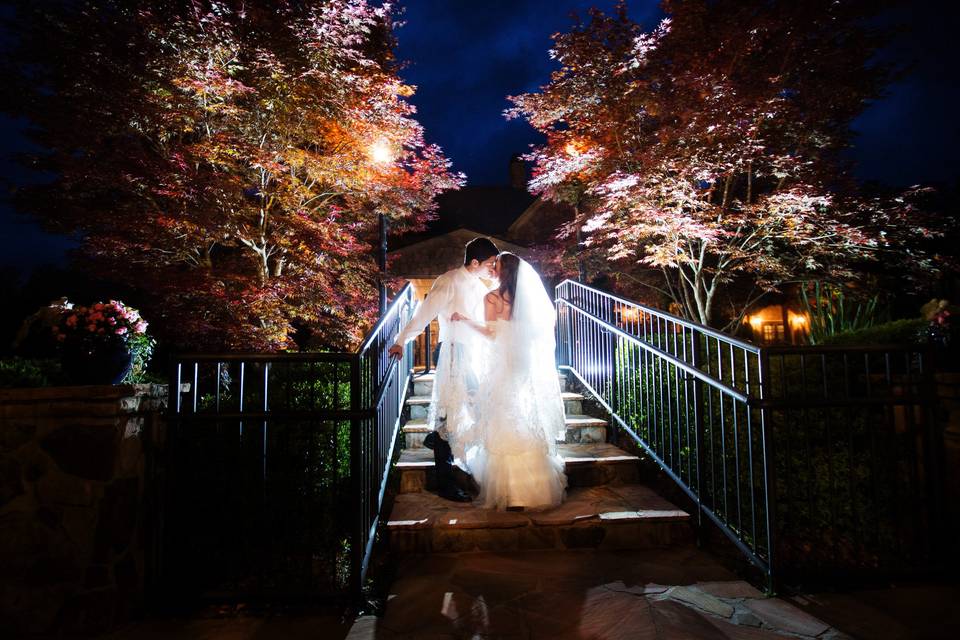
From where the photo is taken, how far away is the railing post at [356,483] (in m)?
2.55

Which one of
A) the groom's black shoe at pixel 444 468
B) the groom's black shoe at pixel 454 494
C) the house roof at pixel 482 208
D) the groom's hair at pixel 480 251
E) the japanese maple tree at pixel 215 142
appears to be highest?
the house roof at pixel 482 208

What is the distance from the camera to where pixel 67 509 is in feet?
8.14

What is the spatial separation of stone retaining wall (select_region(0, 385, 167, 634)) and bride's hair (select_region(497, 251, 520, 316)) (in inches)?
99.1

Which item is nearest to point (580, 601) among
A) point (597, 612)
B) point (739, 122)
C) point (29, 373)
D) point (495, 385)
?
point (597, 612)

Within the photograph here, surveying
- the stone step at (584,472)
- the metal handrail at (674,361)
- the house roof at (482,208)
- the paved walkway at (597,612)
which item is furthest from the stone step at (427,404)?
the house roof at (482,208)

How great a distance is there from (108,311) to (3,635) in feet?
5.77

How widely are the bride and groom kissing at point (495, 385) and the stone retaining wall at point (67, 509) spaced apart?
5.76 feet

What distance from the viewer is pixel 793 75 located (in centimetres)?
584

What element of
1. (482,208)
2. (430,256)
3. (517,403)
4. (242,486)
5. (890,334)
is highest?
(482,208)

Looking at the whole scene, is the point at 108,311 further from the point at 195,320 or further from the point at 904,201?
the point at 904,201

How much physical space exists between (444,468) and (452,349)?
940mm

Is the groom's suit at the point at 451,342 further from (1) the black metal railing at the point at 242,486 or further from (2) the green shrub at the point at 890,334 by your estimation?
(2) the green shrub at the point at 890,334

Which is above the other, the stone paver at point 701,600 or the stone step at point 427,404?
the stone step at point 427,404

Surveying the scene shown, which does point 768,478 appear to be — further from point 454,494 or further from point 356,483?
point 356,483
